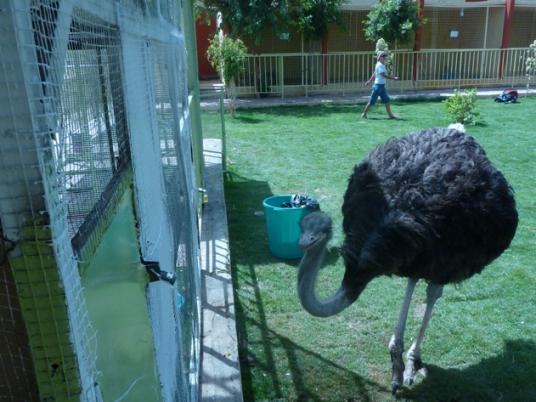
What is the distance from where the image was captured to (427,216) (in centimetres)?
277

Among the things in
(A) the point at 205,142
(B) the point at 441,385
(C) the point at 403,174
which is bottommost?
(B) the point at 441,385

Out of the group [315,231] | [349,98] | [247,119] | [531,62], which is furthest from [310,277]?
[531,62]

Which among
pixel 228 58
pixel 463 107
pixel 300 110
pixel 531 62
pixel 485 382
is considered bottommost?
pixel 485 382

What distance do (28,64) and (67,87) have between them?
0.25 meters

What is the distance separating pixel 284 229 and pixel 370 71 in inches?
514

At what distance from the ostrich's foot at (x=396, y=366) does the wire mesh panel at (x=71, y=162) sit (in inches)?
72.9

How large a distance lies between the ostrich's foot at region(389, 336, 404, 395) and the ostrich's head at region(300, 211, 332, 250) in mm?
783

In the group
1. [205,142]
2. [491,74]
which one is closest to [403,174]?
[205,142]

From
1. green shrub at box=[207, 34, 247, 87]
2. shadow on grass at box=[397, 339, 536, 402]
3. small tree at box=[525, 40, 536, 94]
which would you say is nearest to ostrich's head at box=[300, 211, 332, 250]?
shadow on grass at box=[397, 339, 536, 402]

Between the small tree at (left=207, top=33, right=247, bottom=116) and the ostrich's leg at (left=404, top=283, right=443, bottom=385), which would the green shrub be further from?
the ostrich's leg at (left=404, top=283, right=443, bottom=385)

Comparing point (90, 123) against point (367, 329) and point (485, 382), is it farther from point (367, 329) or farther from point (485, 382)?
point (367, 329)

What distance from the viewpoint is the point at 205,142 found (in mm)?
6996

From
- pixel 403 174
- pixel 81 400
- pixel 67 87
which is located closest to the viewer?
pixel 81 400

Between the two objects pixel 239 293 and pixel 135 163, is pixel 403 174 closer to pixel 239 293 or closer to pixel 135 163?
pixel 239 293
